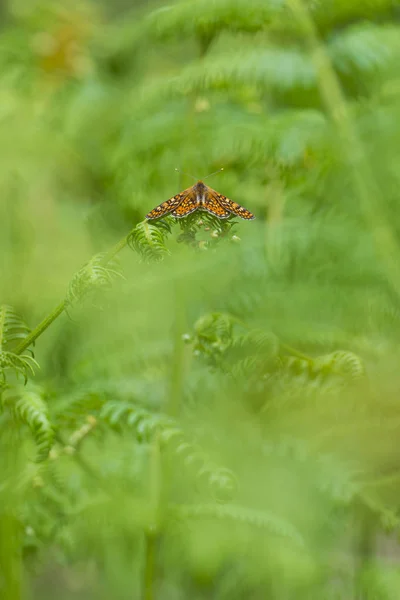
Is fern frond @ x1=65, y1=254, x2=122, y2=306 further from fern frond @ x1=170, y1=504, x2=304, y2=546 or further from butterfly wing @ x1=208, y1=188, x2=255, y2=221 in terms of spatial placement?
fern frond @ x1=170, y1=504, x2=304, y2=546

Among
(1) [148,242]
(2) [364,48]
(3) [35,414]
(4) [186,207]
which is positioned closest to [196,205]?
(4) [186,207]

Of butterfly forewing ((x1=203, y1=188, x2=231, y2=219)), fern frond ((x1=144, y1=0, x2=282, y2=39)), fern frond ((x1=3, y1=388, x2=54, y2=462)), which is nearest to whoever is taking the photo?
butterfly forewing ((x1=203, y1=188, x2=231, y2=219))

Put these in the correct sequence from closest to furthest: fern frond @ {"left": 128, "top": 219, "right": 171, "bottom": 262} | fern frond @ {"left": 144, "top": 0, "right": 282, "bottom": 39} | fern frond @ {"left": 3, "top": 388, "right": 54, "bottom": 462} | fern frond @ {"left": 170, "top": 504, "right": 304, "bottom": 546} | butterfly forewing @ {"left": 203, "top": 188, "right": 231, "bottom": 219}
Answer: fern frond @ {"left": 128, "top": 219, "right": 171, "bottom": 262}
butterfly forewing @ {"left": 203, "top": 188, "right": 231, "bottom": 219}
fern frond @ {"left": 3, "top": 388, "right": 54, "bottom": 462}
fern frond @ {"left": 170, "top": 504, "right": 304, "bottom": 546}
fern frond @ {"left": 144, "top": 0, "right": 282, "bottom": 39}

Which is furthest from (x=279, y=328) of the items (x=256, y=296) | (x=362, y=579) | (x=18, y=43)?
(x=18, y=43)

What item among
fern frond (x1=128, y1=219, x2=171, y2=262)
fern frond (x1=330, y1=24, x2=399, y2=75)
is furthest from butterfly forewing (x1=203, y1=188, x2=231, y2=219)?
fern frond (x1=330, y1=24, x2=399, y2=75)

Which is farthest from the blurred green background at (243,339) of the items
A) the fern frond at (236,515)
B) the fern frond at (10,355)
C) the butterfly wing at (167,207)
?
the butterfly wing at (167,207)

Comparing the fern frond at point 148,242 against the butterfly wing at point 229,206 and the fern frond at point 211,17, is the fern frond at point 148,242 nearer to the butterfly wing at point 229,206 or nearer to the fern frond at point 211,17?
the butterfly wing at point 229,206
